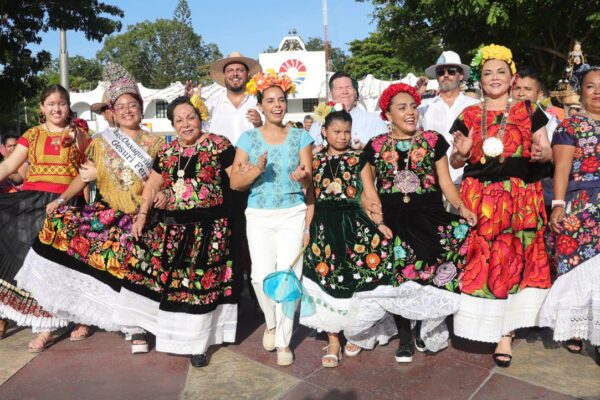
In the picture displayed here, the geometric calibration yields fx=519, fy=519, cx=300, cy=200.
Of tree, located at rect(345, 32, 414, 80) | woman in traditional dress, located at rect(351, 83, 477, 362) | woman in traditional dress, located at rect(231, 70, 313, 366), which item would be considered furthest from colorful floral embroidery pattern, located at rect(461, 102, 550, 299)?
tree, located at rect(345, 32, 414, 80)

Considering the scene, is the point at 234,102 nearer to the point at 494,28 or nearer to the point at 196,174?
the point at 196,174

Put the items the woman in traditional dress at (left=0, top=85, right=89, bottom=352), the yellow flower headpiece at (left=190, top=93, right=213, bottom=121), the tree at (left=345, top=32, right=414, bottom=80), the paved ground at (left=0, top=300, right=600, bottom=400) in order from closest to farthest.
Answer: the paved ground at (left=0, top=300, right=600, bottom=400) → the yellow flower headpiece at (left=190, top=93, right=213, bottom=121) → the woman in traditional dress at (left=0, top=85, right=89, bottom=352) → the tree at (left=345, top=32, right=414, bottom=80)

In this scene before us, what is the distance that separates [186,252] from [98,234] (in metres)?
0.89

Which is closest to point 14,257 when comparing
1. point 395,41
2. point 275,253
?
point 275,253

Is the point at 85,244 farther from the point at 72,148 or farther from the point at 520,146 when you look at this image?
the point at 520,146

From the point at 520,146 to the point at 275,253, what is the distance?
77.1 inches

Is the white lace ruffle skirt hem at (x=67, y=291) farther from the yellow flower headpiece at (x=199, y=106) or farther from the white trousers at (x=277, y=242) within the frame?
the yellow flower headpiece at (x=199, y=106)

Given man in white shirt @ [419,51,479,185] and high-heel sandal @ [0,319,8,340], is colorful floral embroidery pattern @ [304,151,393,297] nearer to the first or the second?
man in white shirt @ [419,51,479,185]

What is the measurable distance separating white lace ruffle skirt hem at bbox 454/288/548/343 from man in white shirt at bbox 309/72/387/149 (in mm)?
1741

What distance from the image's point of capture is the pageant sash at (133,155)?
4.26 metres

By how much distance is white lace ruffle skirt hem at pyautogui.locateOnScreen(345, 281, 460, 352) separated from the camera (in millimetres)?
3707

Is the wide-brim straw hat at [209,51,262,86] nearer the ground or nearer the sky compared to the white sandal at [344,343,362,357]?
nearer the sky

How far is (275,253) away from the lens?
13.2 ft

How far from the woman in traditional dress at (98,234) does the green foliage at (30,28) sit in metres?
Result: 8.78
